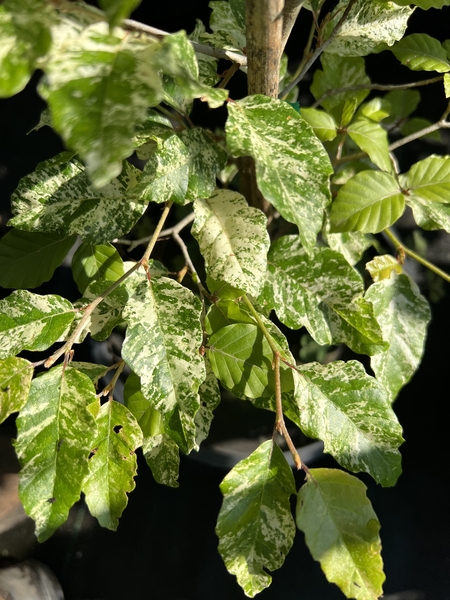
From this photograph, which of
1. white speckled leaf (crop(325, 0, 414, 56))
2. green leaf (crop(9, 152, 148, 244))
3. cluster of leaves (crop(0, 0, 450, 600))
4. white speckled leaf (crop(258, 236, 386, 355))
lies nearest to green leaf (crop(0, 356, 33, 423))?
cluster of leaves (crop(0, 0, 450, 600))

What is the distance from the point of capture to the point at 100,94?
0.24 metres

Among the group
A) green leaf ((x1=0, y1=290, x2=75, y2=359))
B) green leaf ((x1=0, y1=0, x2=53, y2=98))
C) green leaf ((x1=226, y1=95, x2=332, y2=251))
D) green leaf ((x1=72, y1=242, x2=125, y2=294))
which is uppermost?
green leaf ((x1=0, y1=0, x2=53, y2=98))

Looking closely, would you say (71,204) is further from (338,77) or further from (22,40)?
(338,77)

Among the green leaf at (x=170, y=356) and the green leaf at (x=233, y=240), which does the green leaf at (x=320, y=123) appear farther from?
the green leaf at (x=170, y=356)

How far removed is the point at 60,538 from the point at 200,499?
0.30 metres

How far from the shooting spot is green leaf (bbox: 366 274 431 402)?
0.61 meters

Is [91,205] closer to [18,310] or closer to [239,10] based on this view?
[18,310]

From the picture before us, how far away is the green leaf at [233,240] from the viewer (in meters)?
0.48

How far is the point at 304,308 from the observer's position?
555 mm

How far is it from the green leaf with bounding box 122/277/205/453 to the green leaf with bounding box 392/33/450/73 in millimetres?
423

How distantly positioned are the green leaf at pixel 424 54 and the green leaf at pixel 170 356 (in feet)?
1.39

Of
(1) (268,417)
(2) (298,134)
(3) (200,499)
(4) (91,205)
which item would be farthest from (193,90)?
(3) (200,499)

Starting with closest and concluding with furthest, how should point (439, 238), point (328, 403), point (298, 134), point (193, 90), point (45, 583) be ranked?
point (193, 90) < point (298, 134) < point (328, 403) < point (45, 583) < point (439, 238)

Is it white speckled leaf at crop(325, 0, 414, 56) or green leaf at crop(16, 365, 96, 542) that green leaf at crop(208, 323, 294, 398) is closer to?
green leaf at crop(16, 365, 96, 542)
